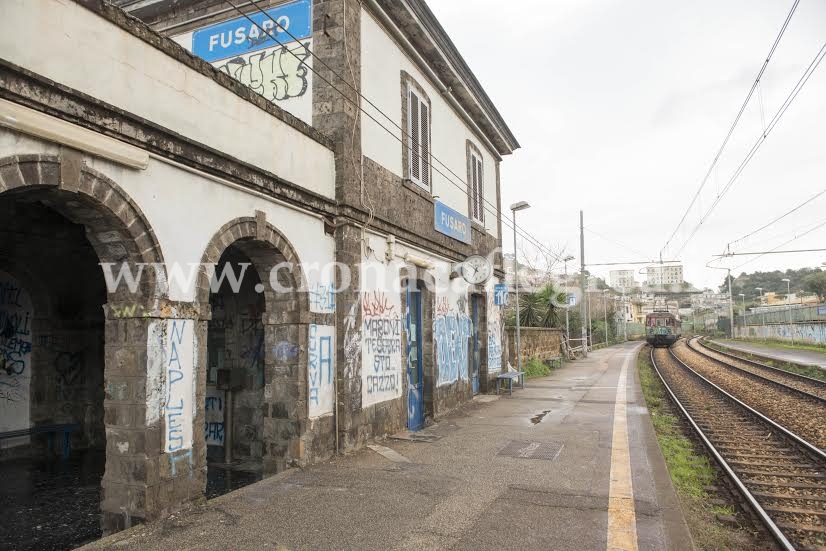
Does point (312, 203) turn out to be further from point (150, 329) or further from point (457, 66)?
point (457, 66)

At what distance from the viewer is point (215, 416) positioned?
8.09 m

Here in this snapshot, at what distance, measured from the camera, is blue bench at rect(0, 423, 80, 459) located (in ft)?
23.6

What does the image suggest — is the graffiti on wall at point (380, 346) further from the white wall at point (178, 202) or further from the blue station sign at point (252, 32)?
the blue station sign at point (252, 32)

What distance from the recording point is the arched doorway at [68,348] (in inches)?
177

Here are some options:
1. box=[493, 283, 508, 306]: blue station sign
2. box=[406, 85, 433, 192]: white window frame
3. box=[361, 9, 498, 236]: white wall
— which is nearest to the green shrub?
box=[493, 283, 508, 306]: blue station sign

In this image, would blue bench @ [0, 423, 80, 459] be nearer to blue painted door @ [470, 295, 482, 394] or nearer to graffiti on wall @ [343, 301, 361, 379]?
graffiti on wall @ [343, 301, 361, 379]

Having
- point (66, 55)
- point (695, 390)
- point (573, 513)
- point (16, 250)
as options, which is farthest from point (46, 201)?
point (695, 390)

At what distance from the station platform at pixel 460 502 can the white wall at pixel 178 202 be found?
6.97 ft

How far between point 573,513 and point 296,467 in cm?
331

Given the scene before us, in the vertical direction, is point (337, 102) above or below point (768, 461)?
above

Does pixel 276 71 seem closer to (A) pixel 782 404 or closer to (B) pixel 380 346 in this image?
(B) pixel 380 346

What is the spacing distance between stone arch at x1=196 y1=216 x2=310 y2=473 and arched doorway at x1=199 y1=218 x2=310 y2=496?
12 mm

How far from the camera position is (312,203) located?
23.6ft

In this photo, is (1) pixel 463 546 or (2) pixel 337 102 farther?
(2) pixel 337 102
